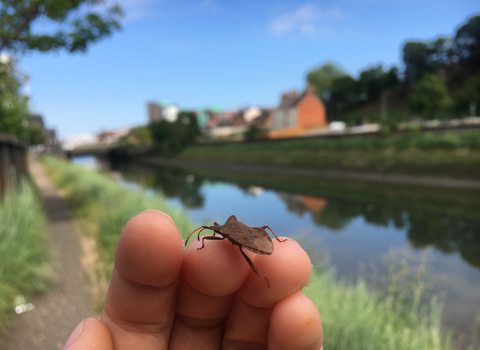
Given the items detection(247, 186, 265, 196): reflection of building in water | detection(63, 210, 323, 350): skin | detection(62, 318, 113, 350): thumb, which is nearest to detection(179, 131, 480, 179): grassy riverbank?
detection(247, 186, 265, 196): reflection of building in water

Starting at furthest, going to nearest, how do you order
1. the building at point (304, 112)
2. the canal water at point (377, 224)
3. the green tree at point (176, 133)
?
the building at point (304, 112), the green tree at point (176, 133), the canal water at point (377, 224)

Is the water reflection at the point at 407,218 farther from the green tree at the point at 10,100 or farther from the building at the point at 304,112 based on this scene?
the building at the point at 304,112

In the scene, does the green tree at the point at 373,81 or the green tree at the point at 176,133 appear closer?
the green tree at the point at 176,133

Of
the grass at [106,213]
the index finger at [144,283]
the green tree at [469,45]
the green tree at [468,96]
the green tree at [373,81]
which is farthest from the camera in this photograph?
the green tree at [373,81]

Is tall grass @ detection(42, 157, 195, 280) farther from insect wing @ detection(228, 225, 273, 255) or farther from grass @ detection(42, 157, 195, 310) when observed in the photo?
insect wing @ detection(228, 225, 273, 255)

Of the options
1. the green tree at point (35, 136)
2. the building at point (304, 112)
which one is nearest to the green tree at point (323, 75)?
the building at point (304, 112)

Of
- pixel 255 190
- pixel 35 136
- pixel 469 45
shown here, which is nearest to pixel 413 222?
pixel 255 190

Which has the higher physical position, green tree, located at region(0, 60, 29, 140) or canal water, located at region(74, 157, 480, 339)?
green tree, located at region(0, 60, 29, 140)

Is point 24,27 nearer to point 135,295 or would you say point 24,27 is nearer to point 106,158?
point 135,295
